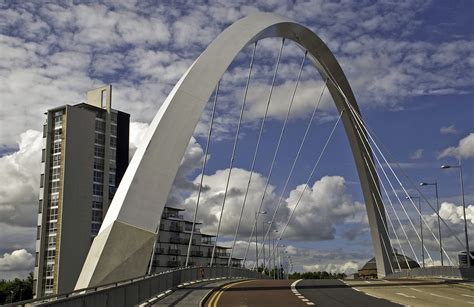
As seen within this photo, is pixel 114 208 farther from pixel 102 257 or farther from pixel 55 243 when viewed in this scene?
pixel 55 243

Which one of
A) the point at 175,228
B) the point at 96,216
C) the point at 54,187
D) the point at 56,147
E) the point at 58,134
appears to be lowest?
the point at 175,228

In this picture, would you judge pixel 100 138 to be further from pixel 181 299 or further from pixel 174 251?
pixel 181 299

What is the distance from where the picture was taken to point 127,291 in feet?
53.0

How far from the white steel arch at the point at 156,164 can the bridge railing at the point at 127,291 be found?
1.03 metres

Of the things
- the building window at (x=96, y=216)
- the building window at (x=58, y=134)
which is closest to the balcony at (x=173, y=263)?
the building window at (x=96, y=216)

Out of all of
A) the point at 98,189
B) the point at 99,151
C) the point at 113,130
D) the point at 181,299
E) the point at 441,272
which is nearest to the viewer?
the point at 181,299

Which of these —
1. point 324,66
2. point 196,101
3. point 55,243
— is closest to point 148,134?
point 196,101

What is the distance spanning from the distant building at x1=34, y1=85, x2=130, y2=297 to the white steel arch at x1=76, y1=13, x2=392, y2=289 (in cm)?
6363

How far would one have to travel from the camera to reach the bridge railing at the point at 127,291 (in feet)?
35.1

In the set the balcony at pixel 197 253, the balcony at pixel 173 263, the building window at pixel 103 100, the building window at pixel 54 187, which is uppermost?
the building window at pixel 103 100

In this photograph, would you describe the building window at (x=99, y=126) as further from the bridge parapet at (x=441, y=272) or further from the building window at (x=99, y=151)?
the bridge parapet at (x=441, y=272)

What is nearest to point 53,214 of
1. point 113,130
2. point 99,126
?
point 99,126

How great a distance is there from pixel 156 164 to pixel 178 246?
9478 centimetres

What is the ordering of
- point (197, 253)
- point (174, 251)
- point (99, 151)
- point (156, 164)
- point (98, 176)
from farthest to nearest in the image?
point (197, 253), point (174, 251), point (99, 151), point (98, 176), point (156, 164)
